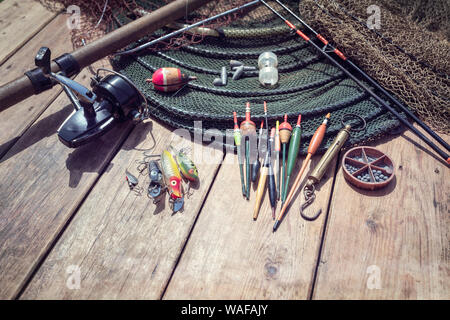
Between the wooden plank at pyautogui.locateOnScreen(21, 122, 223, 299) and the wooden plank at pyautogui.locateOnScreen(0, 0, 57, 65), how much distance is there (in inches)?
64.9

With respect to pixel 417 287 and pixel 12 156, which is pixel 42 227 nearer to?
pixel 12 156

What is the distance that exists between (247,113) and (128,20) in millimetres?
1492

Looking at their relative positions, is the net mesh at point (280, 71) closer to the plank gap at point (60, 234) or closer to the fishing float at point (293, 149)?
the fishing float at point (293, 149)

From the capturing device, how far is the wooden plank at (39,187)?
72.1 inches

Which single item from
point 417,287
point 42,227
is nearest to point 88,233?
point 42,227

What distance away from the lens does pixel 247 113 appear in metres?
2.24

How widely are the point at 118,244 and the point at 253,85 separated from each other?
56.3 inches

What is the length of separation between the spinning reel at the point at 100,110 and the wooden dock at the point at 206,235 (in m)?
0.15

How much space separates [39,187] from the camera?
2096 mm

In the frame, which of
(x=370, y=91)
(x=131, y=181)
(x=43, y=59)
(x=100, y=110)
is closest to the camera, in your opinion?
(x=43, y=59)

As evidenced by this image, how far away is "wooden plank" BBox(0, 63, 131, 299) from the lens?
1831 mm

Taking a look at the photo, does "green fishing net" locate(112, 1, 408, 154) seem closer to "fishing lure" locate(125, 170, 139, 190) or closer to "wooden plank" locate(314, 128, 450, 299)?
"wooden plank" locate(314, 128, 450, 299)

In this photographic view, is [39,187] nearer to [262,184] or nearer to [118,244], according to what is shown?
[118,244]

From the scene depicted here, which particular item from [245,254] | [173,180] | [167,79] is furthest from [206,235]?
[167,79]
